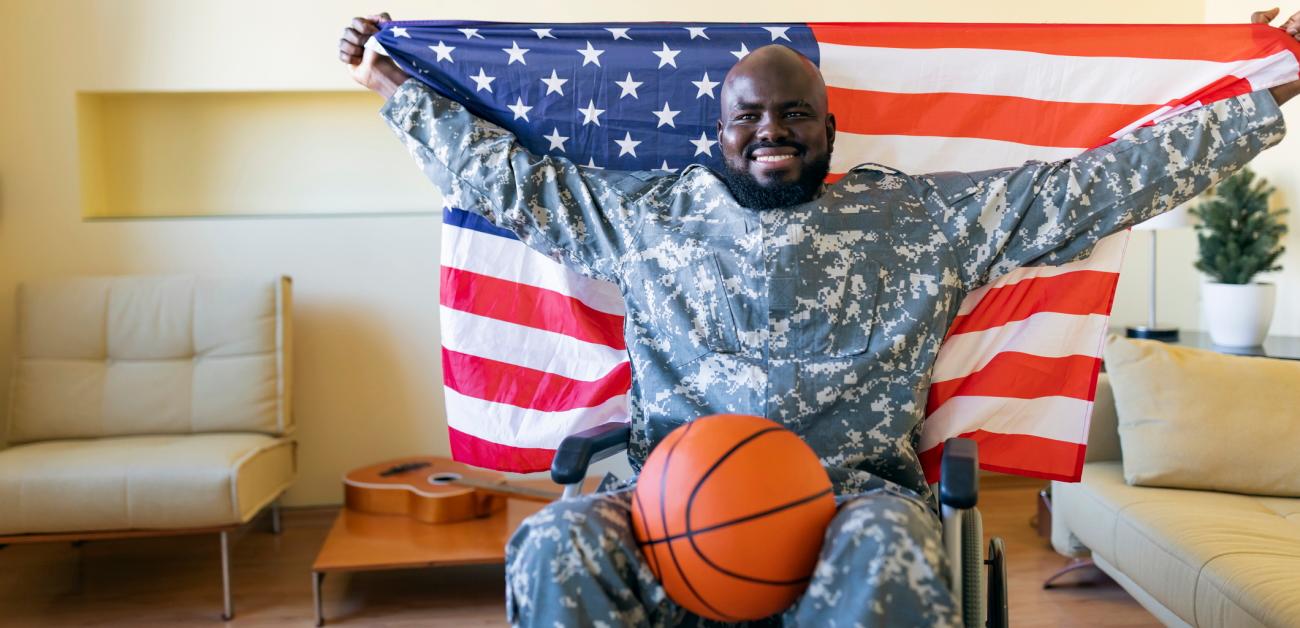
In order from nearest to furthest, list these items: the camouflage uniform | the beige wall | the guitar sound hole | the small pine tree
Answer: the camouflage uniform → the guitar sound hole → the small pine tree → the beige wall

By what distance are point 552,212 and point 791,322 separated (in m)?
0.57

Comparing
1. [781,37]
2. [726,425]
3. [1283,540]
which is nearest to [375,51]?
[781,37]

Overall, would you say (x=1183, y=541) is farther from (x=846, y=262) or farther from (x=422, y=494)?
(x=422, y=494)

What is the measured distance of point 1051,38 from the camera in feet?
8.16

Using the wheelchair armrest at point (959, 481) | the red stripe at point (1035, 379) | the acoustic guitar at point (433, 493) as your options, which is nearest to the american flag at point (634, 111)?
the red stripe at point (1035, 379)

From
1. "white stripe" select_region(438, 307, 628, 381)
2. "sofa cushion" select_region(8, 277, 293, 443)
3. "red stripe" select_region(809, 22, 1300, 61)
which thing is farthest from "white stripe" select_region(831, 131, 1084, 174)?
"sofa cushion" select_region(8, 277, 293, 443)

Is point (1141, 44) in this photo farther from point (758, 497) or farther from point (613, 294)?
point (758, 497)

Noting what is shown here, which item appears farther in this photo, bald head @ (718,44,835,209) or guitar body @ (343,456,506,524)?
guitar body @ (343,456,506,524)

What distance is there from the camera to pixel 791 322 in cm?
212

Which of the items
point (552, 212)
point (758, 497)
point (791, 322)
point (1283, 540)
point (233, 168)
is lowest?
point (1283, 540)

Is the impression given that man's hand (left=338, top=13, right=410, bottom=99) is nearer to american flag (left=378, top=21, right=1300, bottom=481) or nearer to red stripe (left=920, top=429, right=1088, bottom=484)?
american flag (left=378, top=21, right=1300, bottom=481)

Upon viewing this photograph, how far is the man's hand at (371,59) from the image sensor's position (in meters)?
2.44

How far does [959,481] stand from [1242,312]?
235 centimetres

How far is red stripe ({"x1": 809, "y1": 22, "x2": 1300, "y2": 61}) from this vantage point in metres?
2.43
